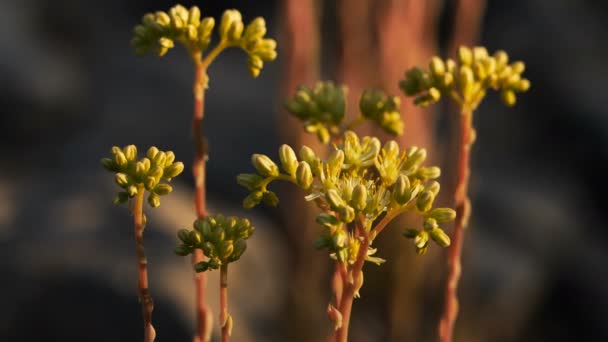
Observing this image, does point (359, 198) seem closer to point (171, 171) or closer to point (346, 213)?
point (346, 213)

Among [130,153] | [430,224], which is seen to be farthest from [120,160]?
[430,224]

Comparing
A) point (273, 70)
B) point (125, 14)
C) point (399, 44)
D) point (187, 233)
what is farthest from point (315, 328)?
point (125, 14)

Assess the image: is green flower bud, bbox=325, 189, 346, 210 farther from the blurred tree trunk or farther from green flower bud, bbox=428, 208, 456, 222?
the blurred tree trunk

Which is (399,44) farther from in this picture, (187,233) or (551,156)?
(551,156)

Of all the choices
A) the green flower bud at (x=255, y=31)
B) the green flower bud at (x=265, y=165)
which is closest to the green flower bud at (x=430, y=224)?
the green flower bud at (x=265, y=165)

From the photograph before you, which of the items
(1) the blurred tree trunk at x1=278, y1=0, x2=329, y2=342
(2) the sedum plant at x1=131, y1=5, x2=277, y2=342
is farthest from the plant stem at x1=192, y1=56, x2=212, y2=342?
(1) the blurred tree trunk at x1=278, y1=0, x2=329, y2=342
